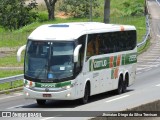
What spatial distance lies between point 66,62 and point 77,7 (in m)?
73.1

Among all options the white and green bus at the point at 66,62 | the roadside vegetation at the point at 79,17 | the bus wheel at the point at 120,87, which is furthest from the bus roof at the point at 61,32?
the roadside vegetation at the point at 79,17

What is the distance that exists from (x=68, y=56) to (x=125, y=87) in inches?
253

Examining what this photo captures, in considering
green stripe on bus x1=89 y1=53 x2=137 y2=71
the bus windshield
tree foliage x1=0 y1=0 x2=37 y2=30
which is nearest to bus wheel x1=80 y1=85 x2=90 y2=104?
green stripe on bus x1=89 y1=53 x2=137 y2=71

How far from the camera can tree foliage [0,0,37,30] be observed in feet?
290

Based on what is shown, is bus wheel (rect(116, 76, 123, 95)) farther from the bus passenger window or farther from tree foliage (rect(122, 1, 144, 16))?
tree foliage (rect(122, 1, 144, 16))

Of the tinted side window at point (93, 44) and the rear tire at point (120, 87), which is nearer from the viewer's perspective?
the tinted side window at point (93, 44)

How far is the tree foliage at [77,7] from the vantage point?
90812 mm

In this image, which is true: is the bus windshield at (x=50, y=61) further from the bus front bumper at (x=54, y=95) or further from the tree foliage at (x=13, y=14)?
the tree foliage at (x=13, y=14)

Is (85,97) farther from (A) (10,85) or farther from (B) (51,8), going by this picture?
(B) (51,8)

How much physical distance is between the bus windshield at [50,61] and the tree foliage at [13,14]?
66.2 metres

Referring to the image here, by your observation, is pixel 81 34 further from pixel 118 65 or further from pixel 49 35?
pixel 118 65

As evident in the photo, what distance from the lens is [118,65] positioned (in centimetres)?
2659

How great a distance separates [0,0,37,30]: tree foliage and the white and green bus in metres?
64.0

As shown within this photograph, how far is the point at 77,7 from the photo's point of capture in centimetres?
9456
